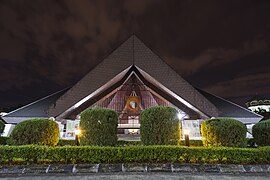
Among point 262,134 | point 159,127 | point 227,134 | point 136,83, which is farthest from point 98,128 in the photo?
point 136,83

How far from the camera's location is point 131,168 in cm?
680

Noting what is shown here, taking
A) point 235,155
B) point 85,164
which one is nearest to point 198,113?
point 235,155

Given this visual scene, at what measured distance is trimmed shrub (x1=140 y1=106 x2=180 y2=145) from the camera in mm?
8562

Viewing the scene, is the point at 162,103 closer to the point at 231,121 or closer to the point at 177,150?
the point at 231,121

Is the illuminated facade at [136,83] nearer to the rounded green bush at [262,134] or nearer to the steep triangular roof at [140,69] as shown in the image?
the steep triangular roof at [140,69]

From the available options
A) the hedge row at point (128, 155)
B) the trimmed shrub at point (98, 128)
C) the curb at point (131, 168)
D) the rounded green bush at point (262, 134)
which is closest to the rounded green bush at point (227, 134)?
the hedge row at point (128, 155)

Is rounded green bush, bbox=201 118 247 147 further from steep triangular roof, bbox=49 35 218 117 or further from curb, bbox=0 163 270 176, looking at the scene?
steep triangular roof, bbox=49 35 218 117

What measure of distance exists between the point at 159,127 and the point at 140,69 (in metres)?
5.19

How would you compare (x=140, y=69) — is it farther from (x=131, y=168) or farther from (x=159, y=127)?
(x=131, y=168)

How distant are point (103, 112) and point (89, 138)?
3.56 ft

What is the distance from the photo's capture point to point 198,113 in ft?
45.1

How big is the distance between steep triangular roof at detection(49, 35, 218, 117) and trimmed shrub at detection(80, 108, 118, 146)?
14.8ft

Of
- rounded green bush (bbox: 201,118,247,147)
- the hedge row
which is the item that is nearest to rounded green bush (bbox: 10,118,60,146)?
the hedge row

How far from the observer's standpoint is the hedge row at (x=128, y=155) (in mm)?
7133
